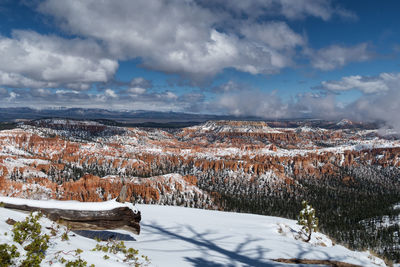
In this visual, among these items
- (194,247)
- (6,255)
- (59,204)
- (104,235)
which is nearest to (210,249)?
(194,247)

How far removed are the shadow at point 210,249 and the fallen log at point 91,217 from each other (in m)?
2.29

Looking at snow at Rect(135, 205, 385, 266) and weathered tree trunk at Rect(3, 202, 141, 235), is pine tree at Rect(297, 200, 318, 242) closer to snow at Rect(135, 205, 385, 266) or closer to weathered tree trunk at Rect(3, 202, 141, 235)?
snow at Rect(135, 205, 385, 266)

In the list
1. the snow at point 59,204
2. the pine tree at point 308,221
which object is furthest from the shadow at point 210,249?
the pine tree at point 308,221

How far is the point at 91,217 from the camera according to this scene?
7219 mm

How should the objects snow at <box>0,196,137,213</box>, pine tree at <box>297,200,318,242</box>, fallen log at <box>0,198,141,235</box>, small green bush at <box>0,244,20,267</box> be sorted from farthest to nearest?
pine tree at <box>297,200,318,242</box> → snow at <box>0,196,137,213</box> → fallen log at <box>0,198,141,235</box> → small green bush at <box>0,244,20,267</box>

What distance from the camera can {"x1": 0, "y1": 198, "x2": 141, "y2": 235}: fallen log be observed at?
689cm

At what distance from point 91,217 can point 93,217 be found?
57 mm

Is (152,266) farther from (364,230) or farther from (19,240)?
(364,230)

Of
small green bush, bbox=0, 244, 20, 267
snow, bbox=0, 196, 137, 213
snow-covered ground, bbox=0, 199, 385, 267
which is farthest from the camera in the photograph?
snow, bbox=0, 196, 137, 213

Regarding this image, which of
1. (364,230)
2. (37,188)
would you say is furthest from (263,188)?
(37,188)

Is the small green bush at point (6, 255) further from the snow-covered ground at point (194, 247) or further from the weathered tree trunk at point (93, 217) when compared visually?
the weathered tree trunk at point (93, 217)

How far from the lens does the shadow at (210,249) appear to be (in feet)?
23.2

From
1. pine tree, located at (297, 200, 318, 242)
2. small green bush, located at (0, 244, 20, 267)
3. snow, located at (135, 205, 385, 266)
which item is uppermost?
small green bush, located at (0, 244, 20, 267)

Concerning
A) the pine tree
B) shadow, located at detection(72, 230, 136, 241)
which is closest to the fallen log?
shadow, located at detection(72, 230, 136, 241)
